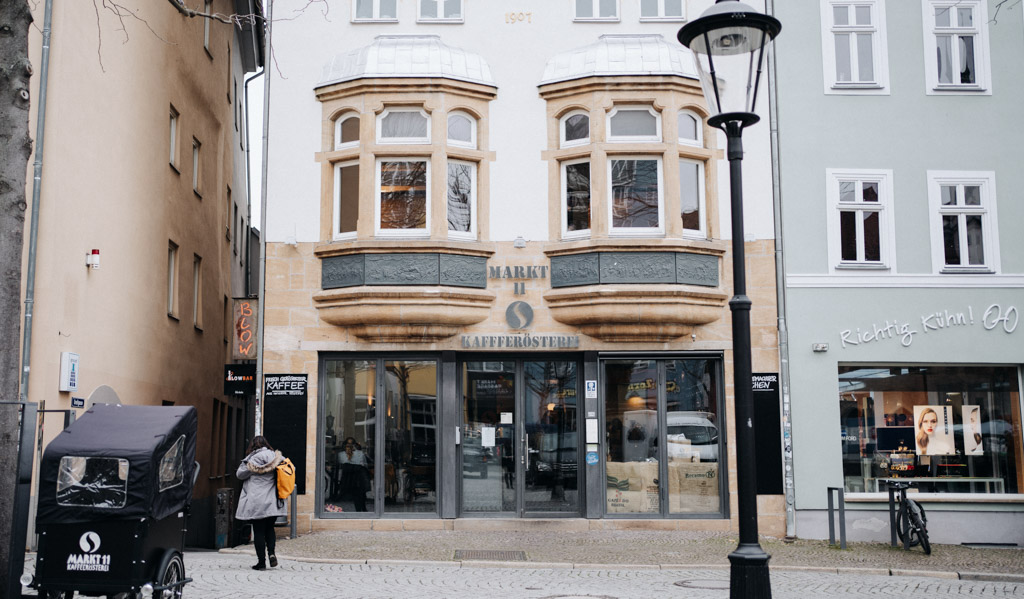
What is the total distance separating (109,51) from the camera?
17.4 m

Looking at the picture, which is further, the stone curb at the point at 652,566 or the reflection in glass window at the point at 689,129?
the reflection in glass window at the point at 689,129

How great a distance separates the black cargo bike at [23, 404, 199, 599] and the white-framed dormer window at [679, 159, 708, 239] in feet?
35.6

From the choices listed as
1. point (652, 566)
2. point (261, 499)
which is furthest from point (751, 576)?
point (261, 499)

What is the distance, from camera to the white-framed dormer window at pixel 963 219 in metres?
17.6

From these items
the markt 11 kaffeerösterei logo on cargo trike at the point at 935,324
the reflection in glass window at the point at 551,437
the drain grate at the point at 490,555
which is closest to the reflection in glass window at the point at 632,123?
the reflection in glass window at the point at 551,437

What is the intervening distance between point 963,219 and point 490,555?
990 centimetres

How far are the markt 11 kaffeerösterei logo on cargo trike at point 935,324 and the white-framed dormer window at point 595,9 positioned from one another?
673cm

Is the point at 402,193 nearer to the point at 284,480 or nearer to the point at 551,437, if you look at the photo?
the point at 551,437

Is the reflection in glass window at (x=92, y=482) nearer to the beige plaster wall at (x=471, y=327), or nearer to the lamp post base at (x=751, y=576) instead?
the lamp post base at (x=751, y=576)

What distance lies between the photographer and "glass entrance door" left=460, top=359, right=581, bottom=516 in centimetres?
1734

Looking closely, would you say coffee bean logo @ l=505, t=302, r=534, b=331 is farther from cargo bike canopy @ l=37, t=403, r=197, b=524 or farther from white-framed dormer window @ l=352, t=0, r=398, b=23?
cargo bike canopy @ l=37, t=403, r=197, b=524

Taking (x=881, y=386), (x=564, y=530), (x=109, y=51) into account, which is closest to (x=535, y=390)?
(x=564, y=530)

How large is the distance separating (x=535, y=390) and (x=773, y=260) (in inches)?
179

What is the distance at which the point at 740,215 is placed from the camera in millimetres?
7395
